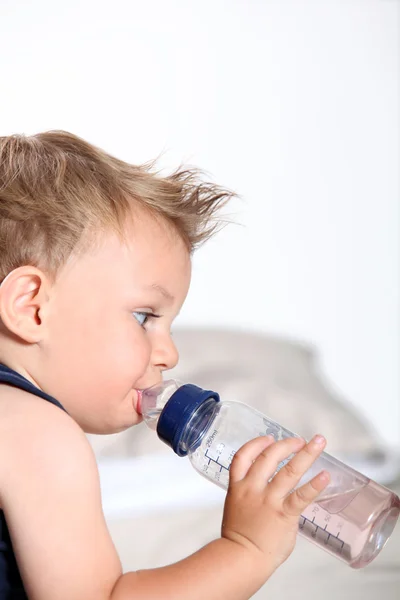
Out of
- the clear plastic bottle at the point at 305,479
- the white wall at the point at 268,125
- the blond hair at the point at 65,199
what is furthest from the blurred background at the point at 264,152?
the blond hair at the point at 65,199

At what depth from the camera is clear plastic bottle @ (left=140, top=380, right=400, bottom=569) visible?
997 millimetres

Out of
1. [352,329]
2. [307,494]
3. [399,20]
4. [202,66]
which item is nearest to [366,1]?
[399,20]

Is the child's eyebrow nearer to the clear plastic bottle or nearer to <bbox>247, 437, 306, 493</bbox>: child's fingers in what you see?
the clear plastic bottle

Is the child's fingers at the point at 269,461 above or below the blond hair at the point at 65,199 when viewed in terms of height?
below

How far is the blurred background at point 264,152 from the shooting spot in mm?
2002

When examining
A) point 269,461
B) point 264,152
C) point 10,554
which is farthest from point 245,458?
point 264,152

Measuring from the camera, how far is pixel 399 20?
239 cm

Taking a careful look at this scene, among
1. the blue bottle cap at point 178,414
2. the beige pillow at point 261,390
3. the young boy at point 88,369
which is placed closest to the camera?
the young boy at point 88,369

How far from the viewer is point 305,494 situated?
0.90 m

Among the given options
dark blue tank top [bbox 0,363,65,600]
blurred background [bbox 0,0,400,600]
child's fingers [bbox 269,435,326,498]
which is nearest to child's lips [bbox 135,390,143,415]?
dark blue tank top [bbox 0,363,65,600]

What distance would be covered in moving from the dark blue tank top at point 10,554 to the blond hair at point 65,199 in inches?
5.7

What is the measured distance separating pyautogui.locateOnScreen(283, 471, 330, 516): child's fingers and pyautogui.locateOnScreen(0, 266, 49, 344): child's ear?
349 millimetres

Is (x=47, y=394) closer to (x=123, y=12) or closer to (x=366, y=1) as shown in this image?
(x=123, y=12)

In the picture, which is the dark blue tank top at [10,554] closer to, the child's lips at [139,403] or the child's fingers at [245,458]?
the child's lips at [139,403]
